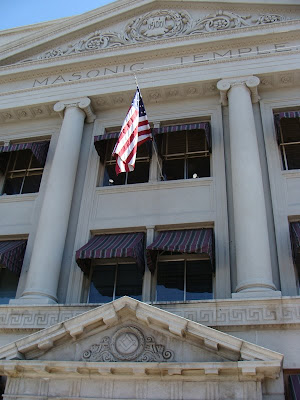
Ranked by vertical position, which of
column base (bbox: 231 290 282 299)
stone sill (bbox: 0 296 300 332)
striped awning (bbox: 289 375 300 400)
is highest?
column base (bbox: 231 290 282 299)

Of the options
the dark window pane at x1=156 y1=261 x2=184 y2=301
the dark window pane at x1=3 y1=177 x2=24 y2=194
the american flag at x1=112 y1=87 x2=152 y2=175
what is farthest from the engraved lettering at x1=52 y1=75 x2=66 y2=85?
the dark window pane at x1=156 y1=261 x2=184 y2=301

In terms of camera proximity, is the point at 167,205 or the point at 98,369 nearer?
the point at 98,369

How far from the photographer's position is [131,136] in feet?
40.3

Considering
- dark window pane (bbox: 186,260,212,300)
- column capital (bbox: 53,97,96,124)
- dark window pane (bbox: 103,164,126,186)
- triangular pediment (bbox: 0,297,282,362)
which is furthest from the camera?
column capital (bbox: 53,97,96,124)

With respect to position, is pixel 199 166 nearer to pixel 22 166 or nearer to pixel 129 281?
pixel 129 281

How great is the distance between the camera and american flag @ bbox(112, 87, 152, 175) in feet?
38.7

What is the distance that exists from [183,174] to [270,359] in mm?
7007

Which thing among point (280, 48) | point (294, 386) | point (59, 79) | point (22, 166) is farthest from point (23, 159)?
point (294, 386)

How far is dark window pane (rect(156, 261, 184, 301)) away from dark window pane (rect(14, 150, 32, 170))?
21.4ft

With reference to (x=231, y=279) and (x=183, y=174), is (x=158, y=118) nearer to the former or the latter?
(x=183, y=174)

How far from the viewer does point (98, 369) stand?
9047 millimetres

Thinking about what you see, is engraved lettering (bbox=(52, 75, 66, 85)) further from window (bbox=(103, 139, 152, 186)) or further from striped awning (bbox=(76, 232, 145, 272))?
striped awning (bbox=(76, 232, 145, 272))

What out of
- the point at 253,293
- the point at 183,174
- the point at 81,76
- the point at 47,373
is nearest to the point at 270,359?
the point at 253,293

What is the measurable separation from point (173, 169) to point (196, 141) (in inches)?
46.9
